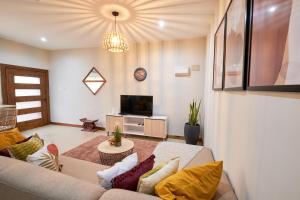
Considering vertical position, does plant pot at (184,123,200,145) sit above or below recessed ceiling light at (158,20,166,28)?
below

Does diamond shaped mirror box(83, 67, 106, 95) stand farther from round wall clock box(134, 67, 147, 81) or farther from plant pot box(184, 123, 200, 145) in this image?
plant pot box(184, 123, 200, 145)

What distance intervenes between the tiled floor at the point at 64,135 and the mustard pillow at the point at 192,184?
306 centimetres

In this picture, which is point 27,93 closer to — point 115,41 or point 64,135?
point 64,135

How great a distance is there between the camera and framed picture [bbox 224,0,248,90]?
1121 mm

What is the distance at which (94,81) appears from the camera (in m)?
4.98

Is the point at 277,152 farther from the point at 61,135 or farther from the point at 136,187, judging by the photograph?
the point at 61,135

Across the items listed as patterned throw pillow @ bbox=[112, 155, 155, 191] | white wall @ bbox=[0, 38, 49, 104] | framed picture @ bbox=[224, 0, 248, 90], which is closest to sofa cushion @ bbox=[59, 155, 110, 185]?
patterned throw pillow @ bbox=[112, 155, 155, 191]

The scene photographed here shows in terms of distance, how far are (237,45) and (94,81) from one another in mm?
4468

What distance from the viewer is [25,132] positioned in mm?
4633

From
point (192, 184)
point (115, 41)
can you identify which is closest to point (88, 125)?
point (115, 41)

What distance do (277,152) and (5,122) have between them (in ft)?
15.2

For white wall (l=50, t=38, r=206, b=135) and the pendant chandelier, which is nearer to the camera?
the pendant chandelier

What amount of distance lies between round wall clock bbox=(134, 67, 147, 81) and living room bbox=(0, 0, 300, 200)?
0.03 m

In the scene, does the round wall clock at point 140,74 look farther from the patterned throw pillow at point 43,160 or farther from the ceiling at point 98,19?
the patterned throw pillow at point 43,160
